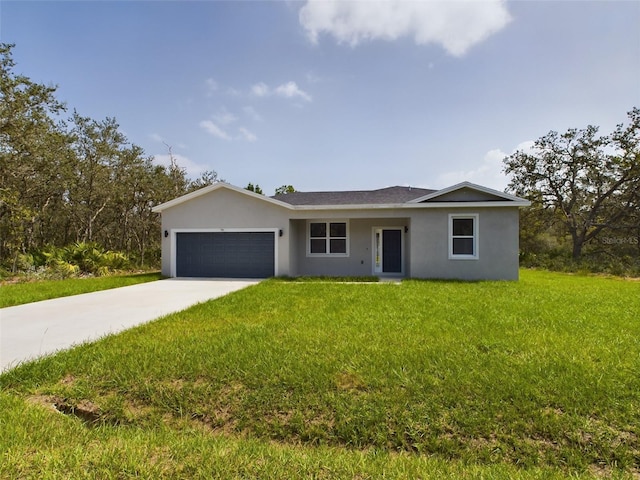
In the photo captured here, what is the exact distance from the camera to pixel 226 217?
44.0 ft

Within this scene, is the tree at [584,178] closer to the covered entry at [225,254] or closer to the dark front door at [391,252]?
the dark front door at [391,252]

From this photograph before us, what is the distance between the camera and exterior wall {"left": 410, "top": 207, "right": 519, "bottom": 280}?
11.9 m

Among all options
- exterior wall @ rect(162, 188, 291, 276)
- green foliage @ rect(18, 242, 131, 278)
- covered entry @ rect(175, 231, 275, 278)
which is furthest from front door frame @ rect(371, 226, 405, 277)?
green foliage @ rect(18, 242, 131, 278)

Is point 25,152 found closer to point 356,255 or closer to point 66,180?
point 66,180

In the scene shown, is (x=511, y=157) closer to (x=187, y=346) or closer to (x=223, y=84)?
(x=223, y=84)

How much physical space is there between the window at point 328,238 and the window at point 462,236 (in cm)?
423

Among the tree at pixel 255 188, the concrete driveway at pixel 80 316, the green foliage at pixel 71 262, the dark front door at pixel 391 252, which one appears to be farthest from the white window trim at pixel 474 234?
the tree at pixel 255 188

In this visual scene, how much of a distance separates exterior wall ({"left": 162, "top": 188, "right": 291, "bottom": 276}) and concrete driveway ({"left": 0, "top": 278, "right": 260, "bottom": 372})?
3329 millimetres

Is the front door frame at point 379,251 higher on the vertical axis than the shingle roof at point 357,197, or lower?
lower

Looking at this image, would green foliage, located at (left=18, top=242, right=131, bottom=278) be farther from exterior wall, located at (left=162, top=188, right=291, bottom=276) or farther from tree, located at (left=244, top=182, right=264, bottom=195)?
tree, located at (left=244, top=182, right=264, bottom=195)

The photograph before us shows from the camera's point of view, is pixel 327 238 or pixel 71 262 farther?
pixel 71 262

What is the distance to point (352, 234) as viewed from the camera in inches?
556

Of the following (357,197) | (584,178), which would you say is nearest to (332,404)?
(357,197)

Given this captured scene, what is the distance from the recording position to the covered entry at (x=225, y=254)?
13.4m
